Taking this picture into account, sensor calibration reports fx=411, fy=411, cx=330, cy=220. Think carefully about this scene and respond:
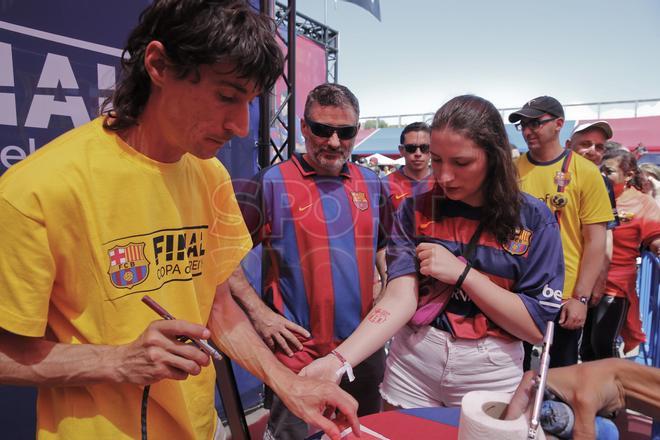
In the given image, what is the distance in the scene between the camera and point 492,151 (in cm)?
174

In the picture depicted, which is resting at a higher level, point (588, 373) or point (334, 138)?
point (334, 138)


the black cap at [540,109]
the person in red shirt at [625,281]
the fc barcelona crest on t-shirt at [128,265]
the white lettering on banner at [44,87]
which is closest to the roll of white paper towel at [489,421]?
the fc barcelona crest on t-shirt at [128,265]

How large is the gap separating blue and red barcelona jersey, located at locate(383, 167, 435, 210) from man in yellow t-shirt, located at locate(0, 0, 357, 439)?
39.5 inches

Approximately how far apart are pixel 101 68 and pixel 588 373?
8.95 feet

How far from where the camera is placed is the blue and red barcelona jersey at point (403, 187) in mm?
1962

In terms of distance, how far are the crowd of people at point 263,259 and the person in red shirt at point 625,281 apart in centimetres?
77

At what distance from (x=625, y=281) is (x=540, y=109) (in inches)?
68.0

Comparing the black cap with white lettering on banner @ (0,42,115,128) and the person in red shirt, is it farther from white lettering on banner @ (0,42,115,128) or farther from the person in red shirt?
white lettering on banner @ (0,42,115,128)

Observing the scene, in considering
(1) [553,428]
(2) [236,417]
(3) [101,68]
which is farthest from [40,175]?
(3) [101,68]

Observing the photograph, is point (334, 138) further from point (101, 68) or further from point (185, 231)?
point (101, 68)

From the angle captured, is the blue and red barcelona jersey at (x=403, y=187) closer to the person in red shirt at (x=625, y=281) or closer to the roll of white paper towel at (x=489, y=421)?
the roll of white paper towel at (x=489, y=421)

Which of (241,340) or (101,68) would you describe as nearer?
(241,340)

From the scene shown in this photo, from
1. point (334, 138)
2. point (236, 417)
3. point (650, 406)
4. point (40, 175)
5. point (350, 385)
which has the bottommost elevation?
point (350, 385)

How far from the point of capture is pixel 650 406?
4.08ft
